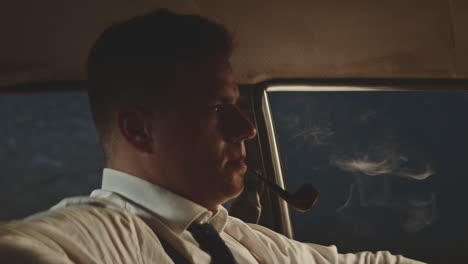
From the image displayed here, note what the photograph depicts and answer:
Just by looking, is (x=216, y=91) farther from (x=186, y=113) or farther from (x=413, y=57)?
(x=413, y=57)

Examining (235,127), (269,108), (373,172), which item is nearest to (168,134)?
(235,127)

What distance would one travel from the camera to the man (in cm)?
128

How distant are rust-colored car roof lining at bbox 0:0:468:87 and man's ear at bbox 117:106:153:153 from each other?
48 cm

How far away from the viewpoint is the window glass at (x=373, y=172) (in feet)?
7.64

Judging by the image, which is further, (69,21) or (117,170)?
(69,21)

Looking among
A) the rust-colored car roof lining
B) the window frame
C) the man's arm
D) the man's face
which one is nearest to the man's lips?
the man's face

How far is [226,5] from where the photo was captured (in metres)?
1.68

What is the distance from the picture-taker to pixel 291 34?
181 cm

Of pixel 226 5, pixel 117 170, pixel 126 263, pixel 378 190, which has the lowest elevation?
pixel 378 190

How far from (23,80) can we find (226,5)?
83 cm

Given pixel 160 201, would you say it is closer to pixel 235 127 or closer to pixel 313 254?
pixel 235 127

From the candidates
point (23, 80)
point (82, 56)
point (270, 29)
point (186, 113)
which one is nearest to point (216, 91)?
point (186, 113)

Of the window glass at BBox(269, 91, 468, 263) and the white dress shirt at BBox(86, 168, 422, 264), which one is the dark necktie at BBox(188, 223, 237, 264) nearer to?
the white dress shirt at BBox(86, 168, 422, 264)

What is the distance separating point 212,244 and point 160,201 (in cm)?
19
